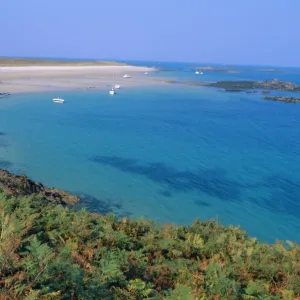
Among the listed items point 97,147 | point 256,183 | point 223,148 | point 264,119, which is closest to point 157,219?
point 256,183

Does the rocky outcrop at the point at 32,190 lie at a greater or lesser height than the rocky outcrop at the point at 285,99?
lesser

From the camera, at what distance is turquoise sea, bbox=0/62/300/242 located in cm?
1992

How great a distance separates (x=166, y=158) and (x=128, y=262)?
854 inches

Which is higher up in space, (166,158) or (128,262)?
(128,262)

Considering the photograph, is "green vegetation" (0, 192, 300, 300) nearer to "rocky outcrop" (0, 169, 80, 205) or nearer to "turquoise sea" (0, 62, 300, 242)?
"rocky outcrop" (0, 169, 80, 205)

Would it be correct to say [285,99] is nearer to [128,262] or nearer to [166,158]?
[166,158]

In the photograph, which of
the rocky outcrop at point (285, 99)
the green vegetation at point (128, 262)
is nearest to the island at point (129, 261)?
the green vegetation at point (128, 262)

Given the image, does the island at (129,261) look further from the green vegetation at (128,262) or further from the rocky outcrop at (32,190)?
the rocky outcrop at (32,190)

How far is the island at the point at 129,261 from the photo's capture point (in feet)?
19.3

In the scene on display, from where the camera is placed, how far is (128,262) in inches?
309

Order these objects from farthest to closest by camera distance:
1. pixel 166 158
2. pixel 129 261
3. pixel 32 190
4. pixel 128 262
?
1. pixel 166 158
2. pixel 32 190
3. pixel 129 261
4. pixel 128 262

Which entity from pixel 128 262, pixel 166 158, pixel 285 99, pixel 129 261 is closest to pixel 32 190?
pixel 129 261

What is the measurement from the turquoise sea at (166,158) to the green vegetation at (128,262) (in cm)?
779

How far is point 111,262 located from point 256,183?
19.6m
